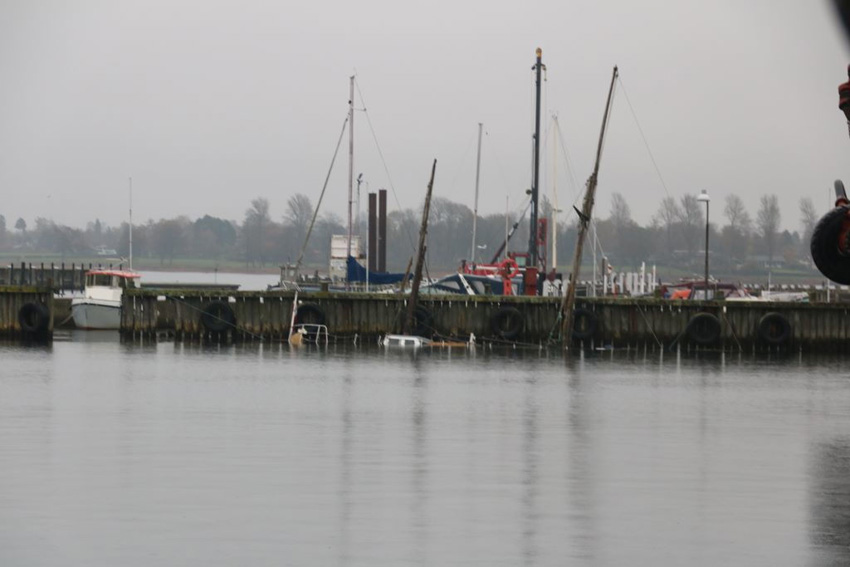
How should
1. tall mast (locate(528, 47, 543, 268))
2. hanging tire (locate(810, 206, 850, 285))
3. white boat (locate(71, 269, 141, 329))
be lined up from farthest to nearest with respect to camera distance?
tall mast (locate(528, 47, 543, 268)), white boat (locate(71, 269, 141, 329)), hanging tire (locate(810, 206, 850, 285))

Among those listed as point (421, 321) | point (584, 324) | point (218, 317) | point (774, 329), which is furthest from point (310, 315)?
point (774, 329)

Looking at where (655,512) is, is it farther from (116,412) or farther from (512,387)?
(512,387)

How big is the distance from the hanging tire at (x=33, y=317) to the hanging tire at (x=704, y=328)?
1469 inches

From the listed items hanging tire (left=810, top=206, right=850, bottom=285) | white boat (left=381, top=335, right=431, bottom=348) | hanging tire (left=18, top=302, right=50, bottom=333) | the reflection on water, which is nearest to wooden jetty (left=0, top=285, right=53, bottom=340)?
hanging tire (left=18, top=302, right=50, bottom=333)

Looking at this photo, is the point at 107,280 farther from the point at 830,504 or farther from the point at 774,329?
the point at 830,504

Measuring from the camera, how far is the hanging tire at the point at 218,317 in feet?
283

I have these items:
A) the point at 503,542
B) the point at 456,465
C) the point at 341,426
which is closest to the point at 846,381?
the point at 341,426

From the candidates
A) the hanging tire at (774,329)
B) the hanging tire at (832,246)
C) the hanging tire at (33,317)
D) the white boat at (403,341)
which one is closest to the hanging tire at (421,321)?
the white boat at (403,341)

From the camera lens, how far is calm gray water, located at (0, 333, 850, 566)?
2302 centimetres

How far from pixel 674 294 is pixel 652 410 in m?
61.9

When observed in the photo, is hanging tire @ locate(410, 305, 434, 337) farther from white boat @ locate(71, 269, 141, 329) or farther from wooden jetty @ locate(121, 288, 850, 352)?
white boat @ locate(71, 269, 141, 329)

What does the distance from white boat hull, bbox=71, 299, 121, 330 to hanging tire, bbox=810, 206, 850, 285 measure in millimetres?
72225

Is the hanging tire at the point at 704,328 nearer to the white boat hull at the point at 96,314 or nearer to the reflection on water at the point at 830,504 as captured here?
the white boat hull at the point at 96,314

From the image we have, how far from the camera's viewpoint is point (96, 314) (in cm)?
9731
